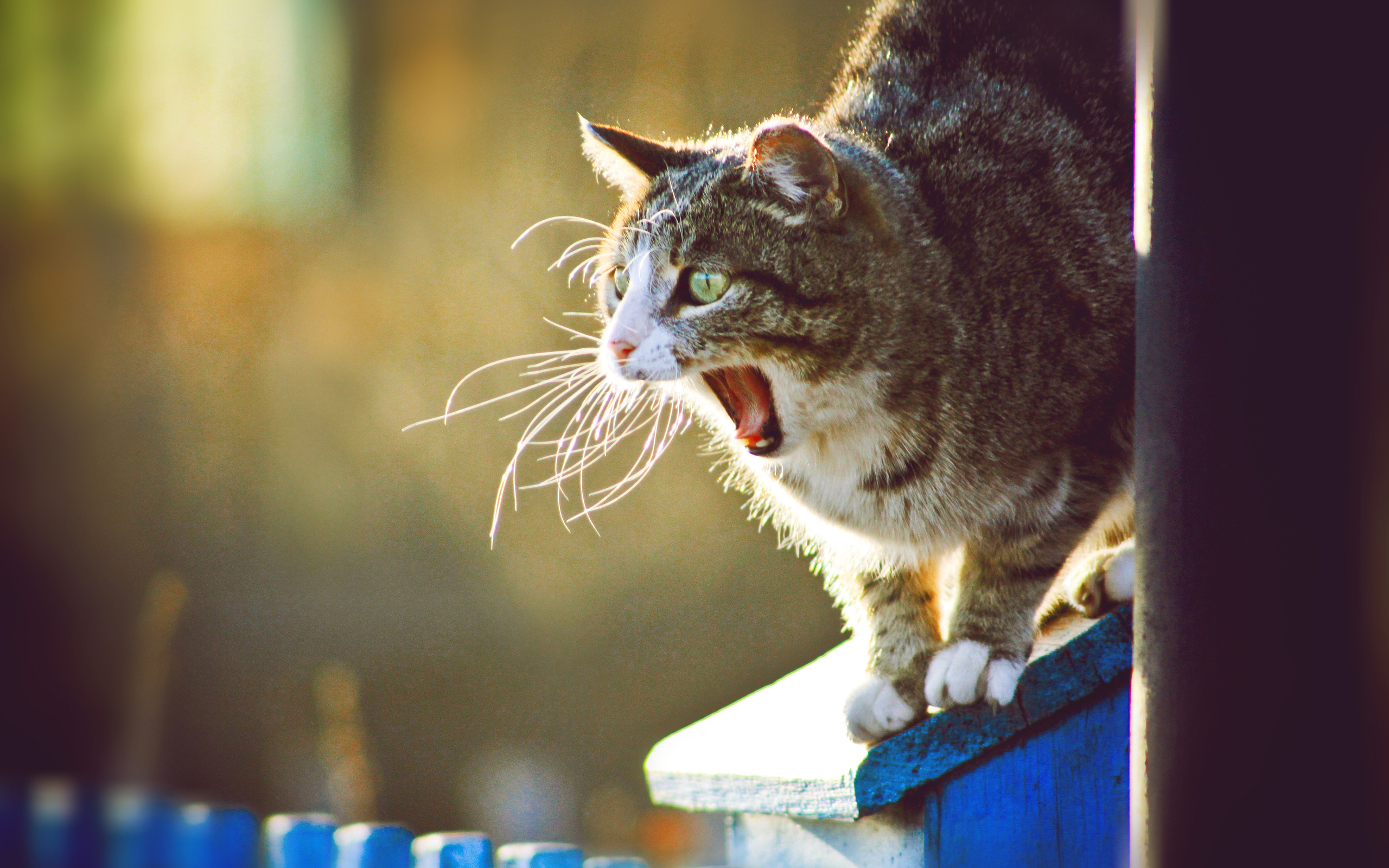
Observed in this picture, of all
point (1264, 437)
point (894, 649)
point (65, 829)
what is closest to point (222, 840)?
point (65, 829)

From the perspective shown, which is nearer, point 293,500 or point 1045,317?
point 1045,317

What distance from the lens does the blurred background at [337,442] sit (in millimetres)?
3473

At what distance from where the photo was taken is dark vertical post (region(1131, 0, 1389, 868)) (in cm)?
57

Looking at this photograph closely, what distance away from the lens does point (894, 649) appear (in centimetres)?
117

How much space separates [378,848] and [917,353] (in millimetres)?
1120

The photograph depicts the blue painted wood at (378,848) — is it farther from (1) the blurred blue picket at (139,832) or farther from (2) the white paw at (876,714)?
(2) the white paw at (876,714)

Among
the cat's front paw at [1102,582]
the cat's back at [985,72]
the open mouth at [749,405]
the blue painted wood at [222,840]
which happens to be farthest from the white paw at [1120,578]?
the blue painted wood at [222,840]

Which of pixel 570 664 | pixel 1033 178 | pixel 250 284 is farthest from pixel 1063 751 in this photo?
pixel 250 284

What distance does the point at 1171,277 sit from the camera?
654 millimetres

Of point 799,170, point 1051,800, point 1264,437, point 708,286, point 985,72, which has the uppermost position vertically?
point 985,72

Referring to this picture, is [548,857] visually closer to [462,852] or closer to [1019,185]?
[462,852]

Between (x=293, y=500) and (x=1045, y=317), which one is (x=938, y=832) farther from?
(x=293, y=500)

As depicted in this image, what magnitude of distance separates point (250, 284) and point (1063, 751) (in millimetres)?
3404

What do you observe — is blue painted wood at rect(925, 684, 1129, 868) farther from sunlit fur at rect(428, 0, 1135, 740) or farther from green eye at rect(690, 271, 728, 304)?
green eye at rect(690, 271, 728, 304)
